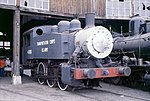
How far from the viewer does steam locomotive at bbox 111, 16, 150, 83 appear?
1079 centimetres

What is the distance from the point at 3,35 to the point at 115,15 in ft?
51.1

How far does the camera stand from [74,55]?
34.2 feet

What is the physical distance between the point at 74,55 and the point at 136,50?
8.59 ft

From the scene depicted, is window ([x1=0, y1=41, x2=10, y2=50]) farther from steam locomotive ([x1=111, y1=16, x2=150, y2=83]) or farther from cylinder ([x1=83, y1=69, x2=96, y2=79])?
cylinder ([x1=83, y1=69, x2=96, y2=79])

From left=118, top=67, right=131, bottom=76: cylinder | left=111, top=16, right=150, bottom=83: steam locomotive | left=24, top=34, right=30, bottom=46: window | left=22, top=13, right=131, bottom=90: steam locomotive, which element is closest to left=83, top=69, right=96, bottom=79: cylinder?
left=22, top=13, right=131, bottom=90: steam locomotive

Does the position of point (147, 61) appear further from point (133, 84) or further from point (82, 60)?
point (82, 60)

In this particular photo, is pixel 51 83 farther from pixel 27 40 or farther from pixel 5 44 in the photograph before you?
pixel 5 44

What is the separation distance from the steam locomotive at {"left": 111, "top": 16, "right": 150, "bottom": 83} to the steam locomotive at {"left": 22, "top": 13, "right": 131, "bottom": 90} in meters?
0.68

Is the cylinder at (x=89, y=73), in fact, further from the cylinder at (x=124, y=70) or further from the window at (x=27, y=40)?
the window at (x=27, y=40)

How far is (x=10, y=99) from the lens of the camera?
9.14 m

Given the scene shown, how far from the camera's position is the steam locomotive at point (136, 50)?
35.4 ft

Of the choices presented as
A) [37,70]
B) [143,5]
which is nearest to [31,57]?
[37,70]

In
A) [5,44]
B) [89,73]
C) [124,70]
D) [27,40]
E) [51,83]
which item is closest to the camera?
[89,73]

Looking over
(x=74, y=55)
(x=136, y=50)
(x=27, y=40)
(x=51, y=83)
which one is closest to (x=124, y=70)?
(x=136, y=50)
